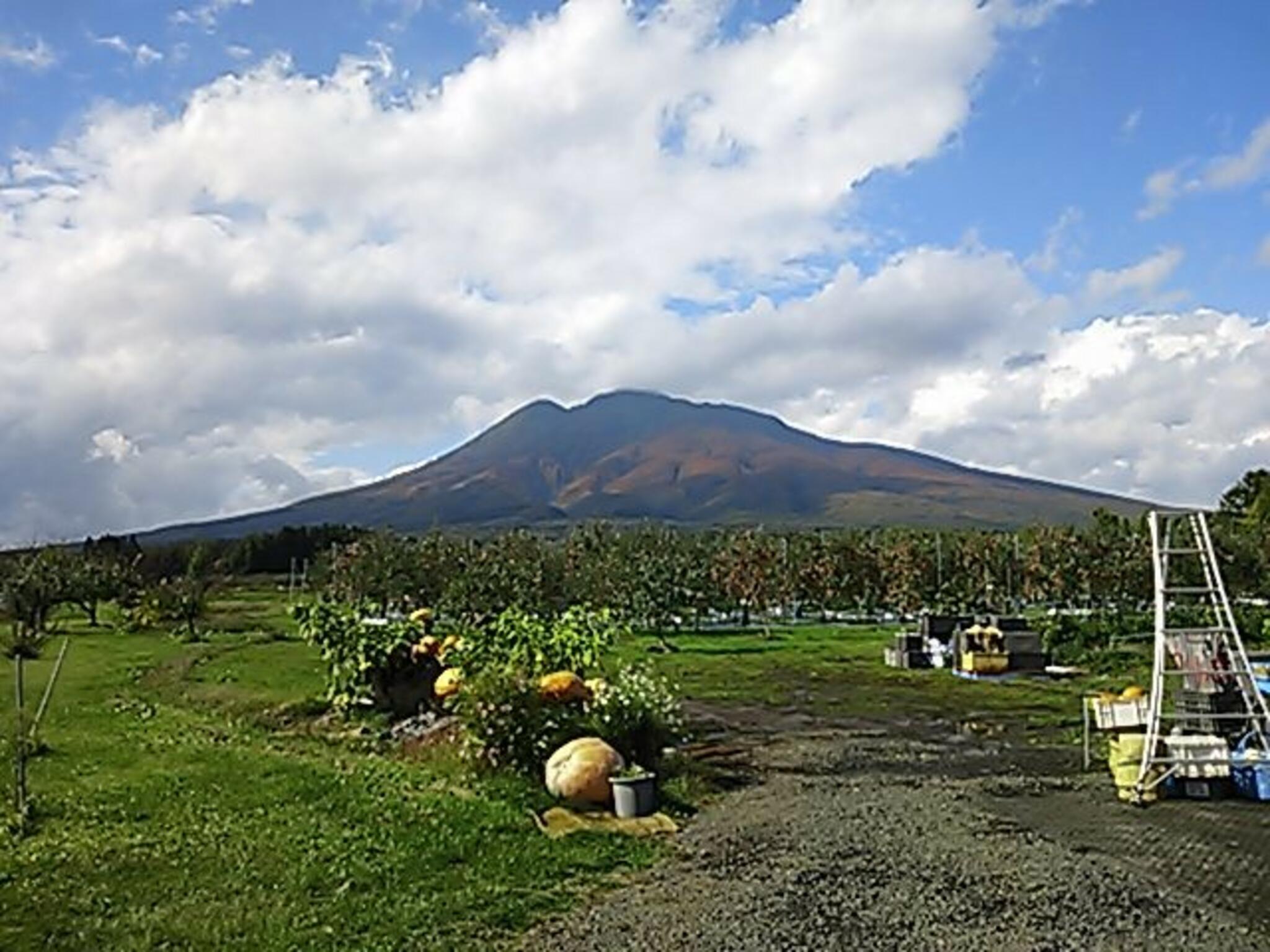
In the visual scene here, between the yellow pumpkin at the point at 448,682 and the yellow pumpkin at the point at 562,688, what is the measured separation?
102cm

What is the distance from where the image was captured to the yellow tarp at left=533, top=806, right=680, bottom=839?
8.95 m

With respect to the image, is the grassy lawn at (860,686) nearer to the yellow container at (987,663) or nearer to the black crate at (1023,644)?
the yellow container at (987,663)

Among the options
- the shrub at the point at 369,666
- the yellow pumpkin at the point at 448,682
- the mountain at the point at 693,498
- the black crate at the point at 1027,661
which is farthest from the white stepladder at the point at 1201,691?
the mountain at the point at 693,498

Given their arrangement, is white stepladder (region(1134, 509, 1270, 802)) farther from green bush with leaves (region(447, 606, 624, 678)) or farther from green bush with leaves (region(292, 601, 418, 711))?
green bush with leaves (region(292, 601, 418, 711))

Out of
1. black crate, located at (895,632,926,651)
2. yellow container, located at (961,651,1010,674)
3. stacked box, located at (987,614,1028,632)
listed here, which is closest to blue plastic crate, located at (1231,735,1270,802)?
yellow container, located at (961,651,1010,674)

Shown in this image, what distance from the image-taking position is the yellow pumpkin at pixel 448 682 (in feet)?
41.7

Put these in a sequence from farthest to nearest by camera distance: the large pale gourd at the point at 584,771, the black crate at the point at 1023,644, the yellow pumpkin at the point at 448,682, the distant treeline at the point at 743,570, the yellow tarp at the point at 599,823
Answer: the distant treeline at the point at 743,570 → the black crate at the point at 1023,644 → the yellow pumpkin at the point at 448,682 → the large pale gourd at the point at 584,771 → the yellow tarp at the point at 599,823

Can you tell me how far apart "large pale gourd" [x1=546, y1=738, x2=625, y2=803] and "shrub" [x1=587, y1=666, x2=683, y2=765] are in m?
0.70

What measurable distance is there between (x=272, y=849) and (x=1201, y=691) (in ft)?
29.1

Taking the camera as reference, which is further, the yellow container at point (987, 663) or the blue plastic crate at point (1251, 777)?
the yellow container at point (987, 663)

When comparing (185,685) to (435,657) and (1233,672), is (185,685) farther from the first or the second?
(1233,672)

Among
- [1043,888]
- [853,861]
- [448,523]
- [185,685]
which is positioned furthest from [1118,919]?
[448,523]

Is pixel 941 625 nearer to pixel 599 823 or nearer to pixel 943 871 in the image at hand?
pixel 599 823

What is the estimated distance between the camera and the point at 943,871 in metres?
7.93
